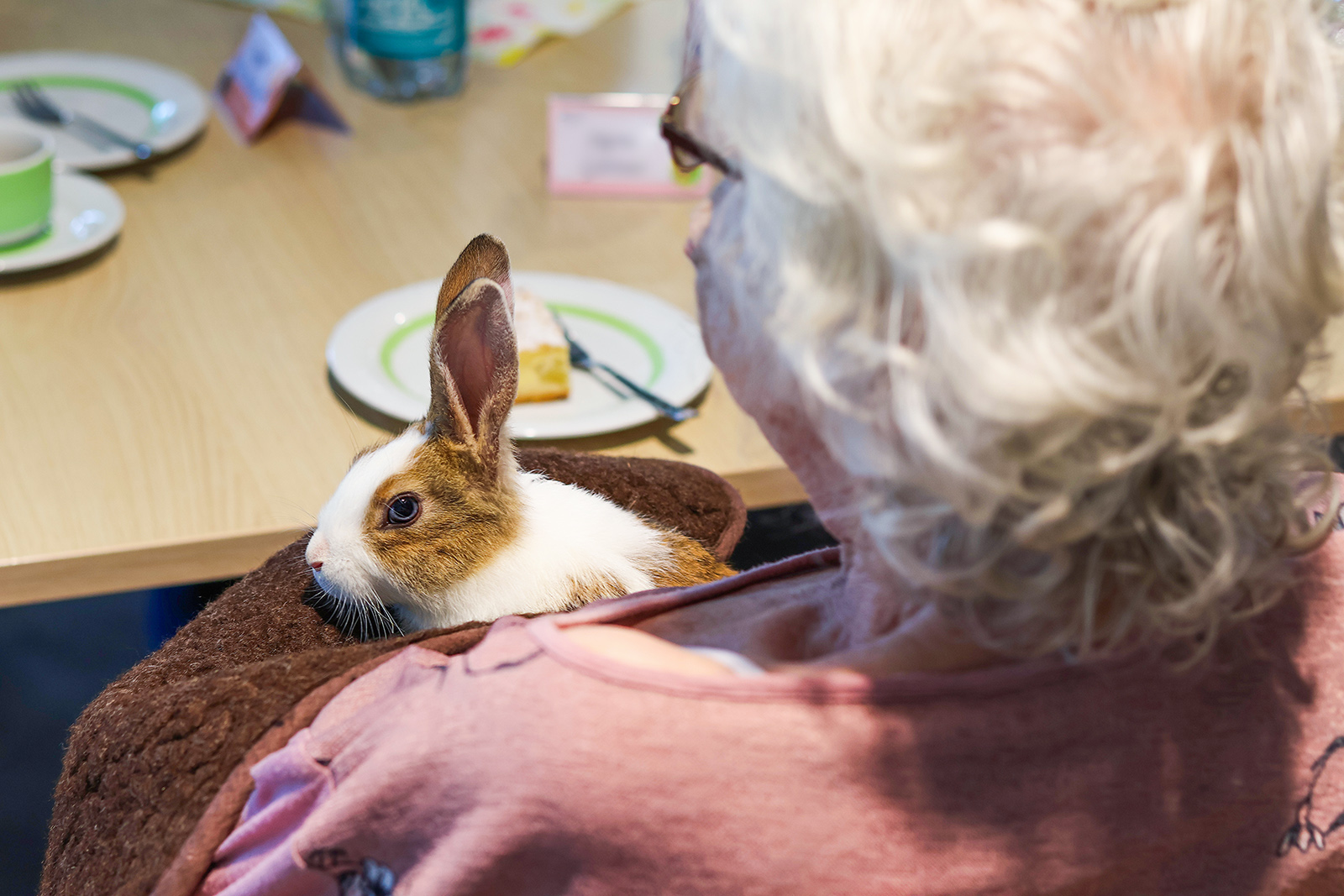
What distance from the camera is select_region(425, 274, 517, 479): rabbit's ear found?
816 mm

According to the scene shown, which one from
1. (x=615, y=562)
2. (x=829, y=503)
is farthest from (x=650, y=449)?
(x=829, y=503)

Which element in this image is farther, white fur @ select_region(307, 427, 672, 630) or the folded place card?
the folded place card

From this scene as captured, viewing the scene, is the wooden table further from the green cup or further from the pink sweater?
the pink sweater

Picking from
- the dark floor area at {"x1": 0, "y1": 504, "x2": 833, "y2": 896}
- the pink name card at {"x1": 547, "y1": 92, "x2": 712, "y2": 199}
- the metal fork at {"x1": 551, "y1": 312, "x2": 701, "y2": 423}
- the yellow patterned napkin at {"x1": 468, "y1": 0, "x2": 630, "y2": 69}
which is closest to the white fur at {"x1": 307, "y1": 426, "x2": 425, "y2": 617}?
the metal fork at {"x1": 551, "y1": 312, "x2": 701, "y2": 423}

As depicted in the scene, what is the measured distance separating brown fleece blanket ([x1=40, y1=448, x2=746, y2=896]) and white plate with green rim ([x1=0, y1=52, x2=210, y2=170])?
1048mm

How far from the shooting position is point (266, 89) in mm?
1633

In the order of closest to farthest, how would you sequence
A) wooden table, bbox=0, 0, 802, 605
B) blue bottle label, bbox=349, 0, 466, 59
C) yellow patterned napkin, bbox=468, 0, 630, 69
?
wooden table, bbox=0, 0, 802, 605 < blue bottle label, bbox=349, 0, 466, 59 < yellow patterned napkin, bbox=468, 0, 630, 69

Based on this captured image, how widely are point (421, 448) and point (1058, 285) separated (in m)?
0.56

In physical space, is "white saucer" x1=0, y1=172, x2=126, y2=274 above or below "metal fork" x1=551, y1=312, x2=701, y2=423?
above

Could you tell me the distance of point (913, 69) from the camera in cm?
46

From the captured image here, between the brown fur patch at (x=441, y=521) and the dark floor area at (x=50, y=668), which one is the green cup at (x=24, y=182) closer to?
the dark floor area at (x=50, y=668)

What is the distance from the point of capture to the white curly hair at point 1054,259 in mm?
449

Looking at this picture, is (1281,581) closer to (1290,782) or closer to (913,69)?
(1290,782)

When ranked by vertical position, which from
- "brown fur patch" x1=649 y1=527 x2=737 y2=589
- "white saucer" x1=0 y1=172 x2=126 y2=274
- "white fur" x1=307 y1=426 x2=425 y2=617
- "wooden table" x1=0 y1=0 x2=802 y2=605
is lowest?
"wooden table" x1=0 y1=0 x2=802 y2=605
